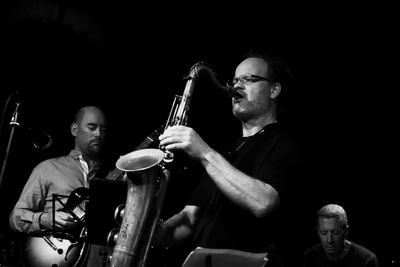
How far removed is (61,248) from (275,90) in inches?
119

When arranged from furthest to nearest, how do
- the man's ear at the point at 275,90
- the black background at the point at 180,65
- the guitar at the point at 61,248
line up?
the black background at the point at 180,65 → the guitar at the point at 61,248 → the man's ear at the point at 275,90

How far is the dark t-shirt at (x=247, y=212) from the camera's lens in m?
2.64

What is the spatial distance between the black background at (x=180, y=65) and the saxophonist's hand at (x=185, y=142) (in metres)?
2.85

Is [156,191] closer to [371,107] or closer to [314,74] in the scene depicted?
[314,74]

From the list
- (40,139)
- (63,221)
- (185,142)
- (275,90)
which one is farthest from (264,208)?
(63,221)

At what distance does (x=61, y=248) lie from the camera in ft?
17.1

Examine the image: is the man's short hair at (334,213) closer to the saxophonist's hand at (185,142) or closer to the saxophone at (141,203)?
the saxophone at (141,203)

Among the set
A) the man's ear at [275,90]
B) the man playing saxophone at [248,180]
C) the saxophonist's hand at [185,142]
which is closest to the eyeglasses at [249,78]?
the man playing saxophone at [248,180]

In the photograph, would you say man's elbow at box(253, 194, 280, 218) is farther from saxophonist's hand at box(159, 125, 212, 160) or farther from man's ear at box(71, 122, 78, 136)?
man's ear at box(71, 122, 78, 136)

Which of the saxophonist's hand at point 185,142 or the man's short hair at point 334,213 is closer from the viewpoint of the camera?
the saxophonist's hand at point 185,142

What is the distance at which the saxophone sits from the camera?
106 inches

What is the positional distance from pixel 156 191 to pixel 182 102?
2.00 ft

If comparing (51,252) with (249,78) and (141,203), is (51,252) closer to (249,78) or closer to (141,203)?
(141,203)

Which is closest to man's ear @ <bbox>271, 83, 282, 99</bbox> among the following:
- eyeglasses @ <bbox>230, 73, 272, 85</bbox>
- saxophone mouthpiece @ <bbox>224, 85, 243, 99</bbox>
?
eyeglasses @ <bbox>230, 73, 272, 85</bbox>
